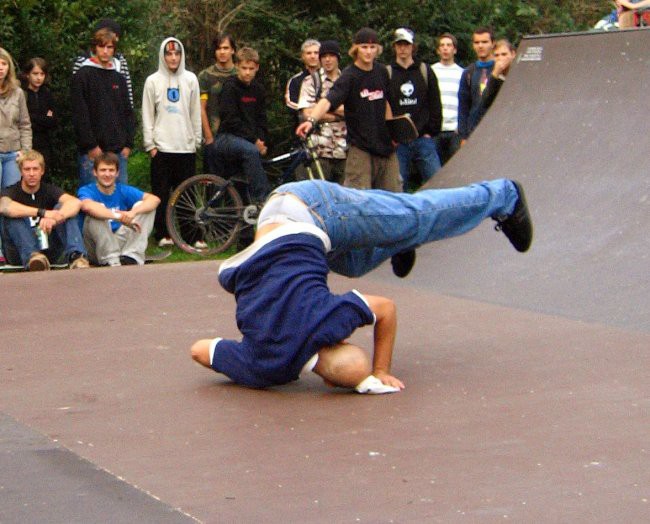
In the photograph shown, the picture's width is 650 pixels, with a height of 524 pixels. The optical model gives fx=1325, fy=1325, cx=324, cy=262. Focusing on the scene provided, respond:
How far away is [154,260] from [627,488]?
260 inches

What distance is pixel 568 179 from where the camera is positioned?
8570mm

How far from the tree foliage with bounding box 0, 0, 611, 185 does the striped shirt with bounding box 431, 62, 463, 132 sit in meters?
2.01

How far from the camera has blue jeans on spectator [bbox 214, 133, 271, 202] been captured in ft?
35.9

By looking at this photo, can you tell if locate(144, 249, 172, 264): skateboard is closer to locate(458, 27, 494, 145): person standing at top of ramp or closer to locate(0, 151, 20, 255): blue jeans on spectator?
locate(0, 151, 20, 255): blue jeans on spectator

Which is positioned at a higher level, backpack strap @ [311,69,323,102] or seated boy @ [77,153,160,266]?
backpack strap @ [311,69,323,102]

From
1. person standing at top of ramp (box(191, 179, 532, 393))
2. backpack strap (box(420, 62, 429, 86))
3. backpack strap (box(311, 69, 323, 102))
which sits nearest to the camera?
person standing at top of ramp (box(191, 179, 532, 393))

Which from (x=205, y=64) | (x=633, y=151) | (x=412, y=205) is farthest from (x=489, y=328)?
(x=205, y=64)

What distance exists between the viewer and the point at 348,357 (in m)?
5.22

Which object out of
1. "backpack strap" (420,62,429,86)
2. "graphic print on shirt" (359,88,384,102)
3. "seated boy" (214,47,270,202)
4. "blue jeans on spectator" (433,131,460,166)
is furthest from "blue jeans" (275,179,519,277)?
"blue jeans on spectator" (433,131,460,166)

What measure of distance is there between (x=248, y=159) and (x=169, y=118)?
0.75 metres

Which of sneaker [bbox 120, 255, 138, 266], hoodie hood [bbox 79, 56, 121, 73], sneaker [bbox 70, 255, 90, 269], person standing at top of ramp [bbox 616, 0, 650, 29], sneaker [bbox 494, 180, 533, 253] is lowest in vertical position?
sneaker [bbox 120, 255, 138, 266]

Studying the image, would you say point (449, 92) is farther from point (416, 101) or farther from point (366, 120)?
point (366, 120)

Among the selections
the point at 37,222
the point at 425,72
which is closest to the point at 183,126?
the point at 37,222

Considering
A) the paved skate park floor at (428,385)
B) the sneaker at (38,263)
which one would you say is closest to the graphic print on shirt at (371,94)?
the paved skate park floor at (428,385)
